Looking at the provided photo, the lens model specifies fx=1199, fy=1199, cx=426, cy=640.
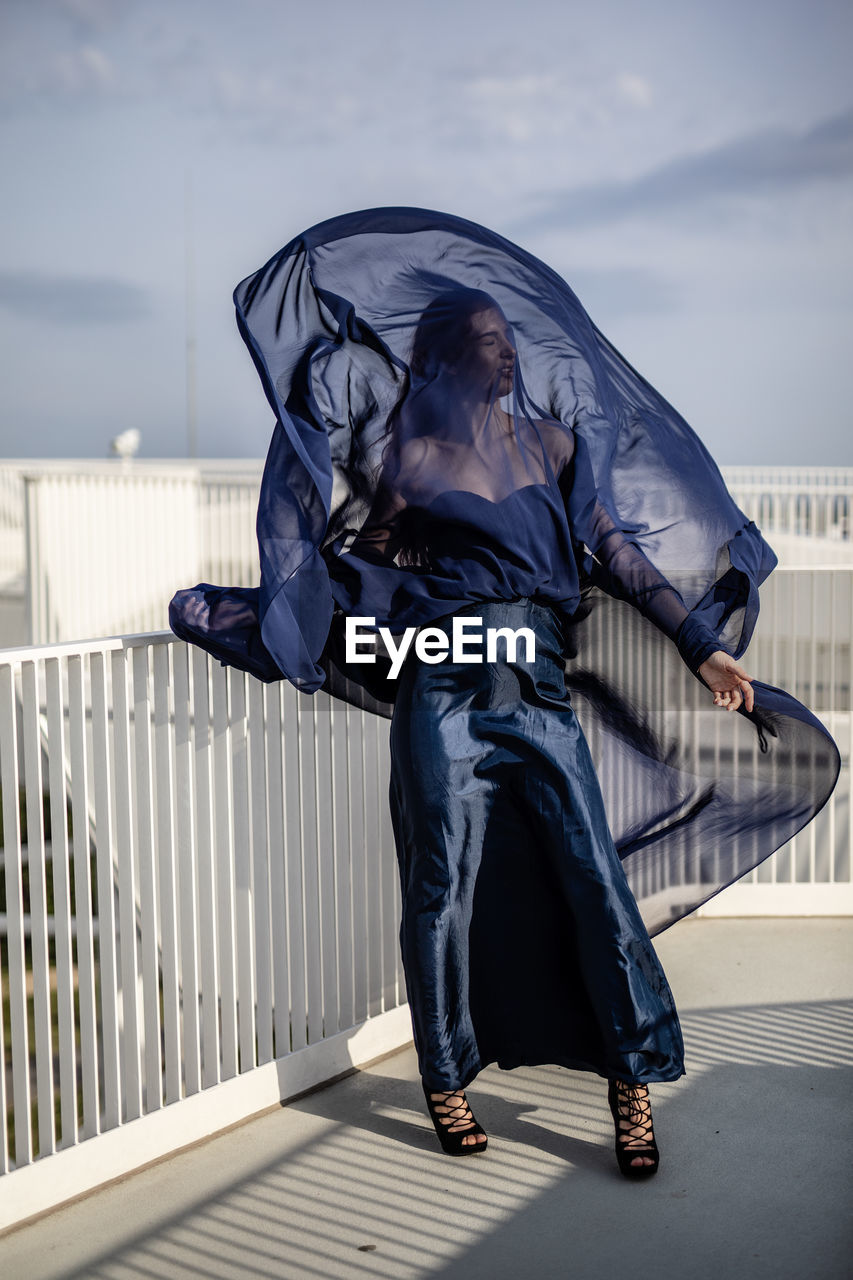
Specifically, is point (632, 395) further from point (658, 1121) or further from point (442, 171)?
point (442, 171)

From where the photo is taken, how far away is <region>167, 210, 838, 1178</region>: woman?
7.96ft

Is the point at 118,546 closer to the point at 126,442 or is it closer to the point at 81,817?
the point at 126,442

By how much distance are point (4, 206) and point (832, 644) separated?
4172 centimetres

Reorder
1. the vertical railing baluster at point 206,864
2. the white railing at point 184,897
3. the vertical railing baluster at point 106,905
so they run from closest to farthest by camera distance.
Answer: the white railing at point 184,897
the vertical railing baluster at point 106,905
the vertical railing baluster at point 206,864

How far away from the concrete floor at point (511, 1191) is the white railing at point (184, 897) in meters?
0.11

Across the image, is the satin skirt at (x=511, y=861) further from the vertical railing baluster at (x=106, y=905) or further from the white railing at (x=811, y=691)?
the white railing at (x=811, y=691)

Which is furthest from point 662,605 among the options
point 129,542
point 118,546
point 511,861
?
point 129,542

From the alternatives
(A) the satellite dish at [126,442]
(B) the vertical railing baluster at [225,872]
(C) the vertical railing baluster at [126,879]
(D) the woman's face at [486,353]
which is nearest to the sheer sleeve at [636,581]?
(D) the woman's face at [486,353]

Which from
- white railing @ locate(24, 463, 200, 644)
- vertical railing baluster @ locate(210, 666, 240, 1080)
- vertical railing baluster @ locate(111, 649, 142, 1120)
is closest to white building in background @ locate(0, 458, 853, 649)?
white railing @ locate(24, 463, 200, 644)

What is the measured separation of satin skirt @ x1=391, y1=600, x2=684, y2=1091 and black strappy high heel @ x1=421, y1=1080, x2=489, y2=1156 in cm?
4

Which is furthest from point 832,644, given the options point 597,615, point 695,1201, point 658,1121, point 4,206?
point 4,206

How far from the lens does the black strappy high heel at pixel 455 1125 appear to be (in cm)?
252

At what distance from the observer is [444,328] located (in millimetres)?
2484

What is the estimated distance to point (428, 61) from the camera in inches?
1518
